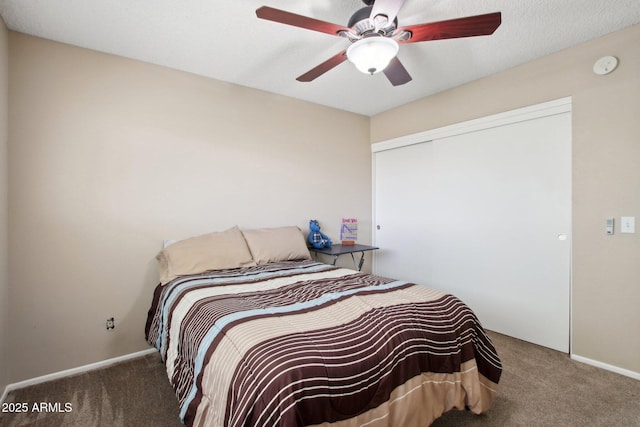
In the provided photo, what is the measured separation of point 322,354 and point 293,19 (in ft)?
4.85

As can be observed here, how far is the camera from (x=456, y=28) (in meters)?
1.54

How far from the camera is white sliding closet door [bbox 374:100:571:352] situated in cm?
253

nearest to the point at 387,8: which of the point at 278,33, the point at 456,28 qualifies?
the point at 456,28

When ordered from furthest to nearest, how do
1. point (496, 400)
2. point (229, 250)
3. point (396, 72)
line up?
1. point (229, 250)
2. point (396, 72)
3. point (496, 400)

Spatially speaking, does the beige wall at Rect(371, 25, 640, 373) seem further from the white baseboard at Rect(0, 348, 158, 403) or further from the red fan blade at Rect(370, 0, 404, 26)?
the white baseboard at Rect(0, 348, 158, 403)

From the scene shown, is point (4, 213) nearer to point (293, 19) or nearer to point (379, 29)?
point (293, 19)

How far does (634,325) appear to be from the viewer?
2.14m

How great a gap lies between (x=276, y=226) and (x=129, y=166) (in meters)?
1.42

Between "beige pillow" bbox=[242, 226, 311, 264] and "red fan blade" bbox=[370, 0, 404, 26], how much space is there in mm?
1903

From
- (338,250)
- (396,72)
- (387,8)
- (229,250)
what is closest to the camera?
(387,8)

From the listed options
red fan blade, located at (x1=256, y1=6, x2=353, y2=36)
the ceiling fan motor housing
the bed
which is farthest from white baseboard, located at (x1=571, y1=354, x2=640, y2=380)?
red fan blade, located at (x1=256, y1=6, x2=353, y2=36)

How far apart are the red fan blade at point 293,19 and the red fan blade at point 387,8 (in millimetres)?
186

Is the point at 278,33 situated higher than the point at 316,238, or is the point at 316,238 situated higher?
the point at 278,33

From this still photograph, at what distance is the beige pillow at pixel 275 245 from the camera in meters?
2.73
